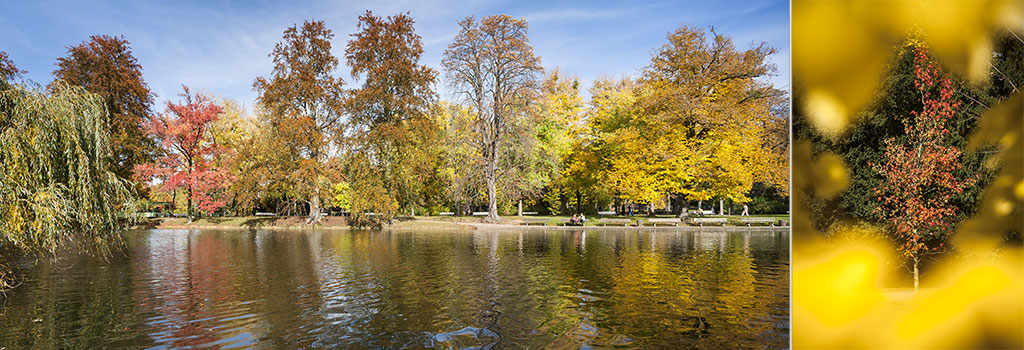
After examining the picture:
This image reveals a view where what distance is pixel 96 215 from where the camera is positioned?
21.8 ft

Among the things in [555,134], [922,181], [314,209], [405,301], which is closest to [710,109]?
[555,134]

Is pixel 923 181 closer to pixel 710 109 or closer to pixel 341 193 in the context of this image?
pixel 710 109

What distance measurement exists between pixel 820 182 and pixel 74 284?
10850mm

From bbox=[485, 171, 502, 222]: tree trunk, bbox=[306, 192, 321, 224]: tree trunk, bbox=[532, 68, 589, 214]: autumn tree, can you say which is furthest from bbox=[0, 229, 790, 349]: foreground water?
bbox=[532, 68, 589, 214]: autumn tree

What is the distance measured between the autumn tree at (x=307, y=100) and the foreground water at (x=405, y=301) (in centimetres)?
1197

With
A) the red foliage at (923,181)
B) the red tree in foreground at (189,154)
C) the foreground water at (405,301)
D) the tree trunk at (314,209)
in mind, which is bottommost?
the foreground water at (405,301)

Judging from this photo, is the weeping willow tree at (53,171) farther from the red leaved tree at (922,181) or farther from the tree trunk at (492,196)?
the tree trunk at (492,196)

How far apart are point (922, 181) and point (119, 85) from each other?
30.0 m

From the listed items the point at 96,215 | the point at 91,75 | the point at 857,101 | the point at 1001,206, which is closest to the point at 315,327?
the point at 96,215

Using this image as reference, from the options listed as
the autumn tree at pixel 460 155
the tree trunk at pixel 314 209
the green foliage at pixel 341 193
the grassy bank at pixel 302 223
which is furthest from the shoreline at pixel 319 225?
the autumn tree at pixel 460 155

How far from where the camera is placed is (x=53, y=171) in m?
6.16

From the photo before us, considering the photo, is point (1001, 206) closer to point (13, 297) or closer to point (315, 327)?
point (315, 327)

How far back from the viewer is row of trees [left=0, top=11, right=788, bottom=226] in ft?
71.0

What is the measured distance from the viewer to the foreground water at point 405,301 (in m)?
4.93
